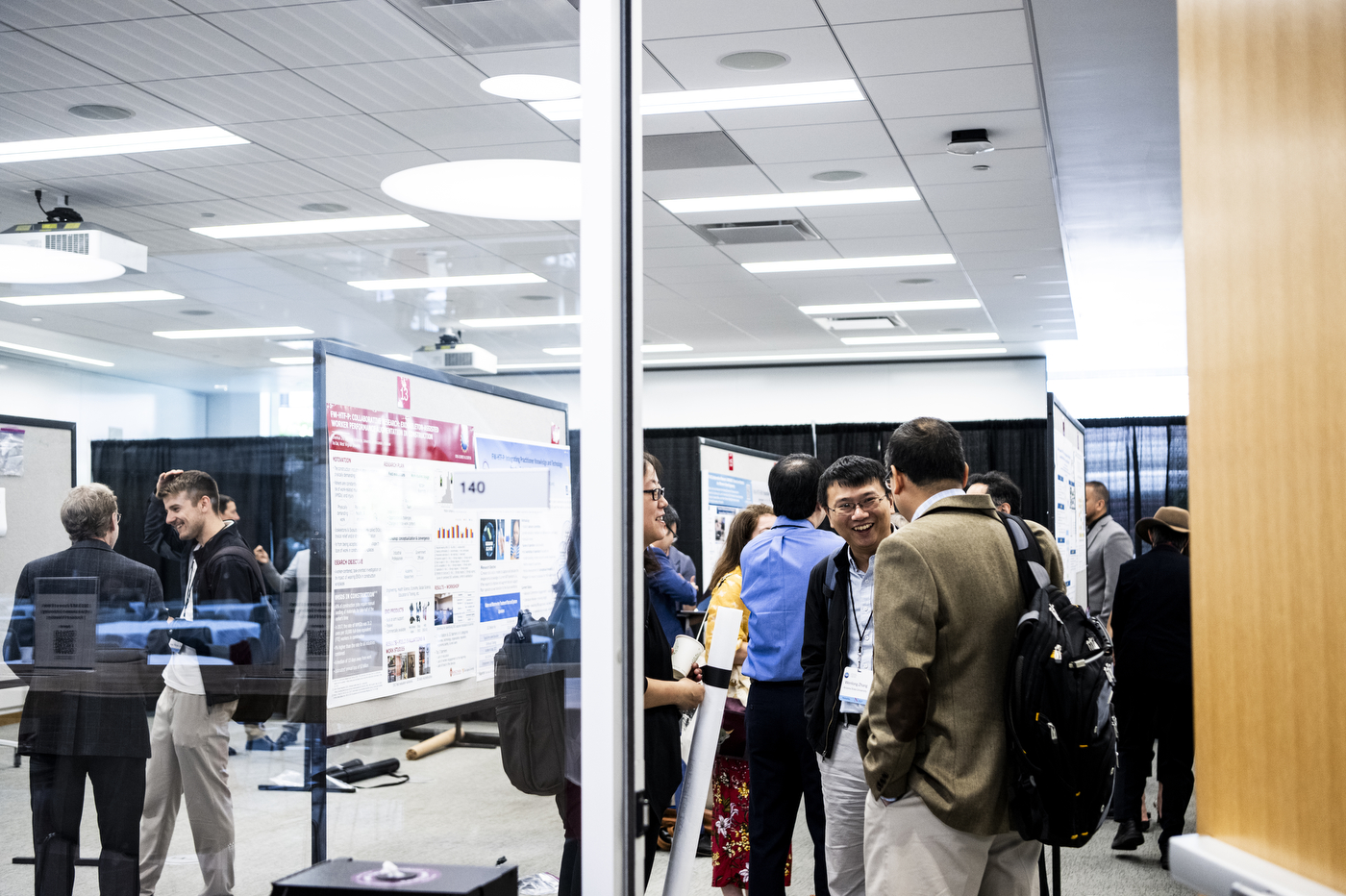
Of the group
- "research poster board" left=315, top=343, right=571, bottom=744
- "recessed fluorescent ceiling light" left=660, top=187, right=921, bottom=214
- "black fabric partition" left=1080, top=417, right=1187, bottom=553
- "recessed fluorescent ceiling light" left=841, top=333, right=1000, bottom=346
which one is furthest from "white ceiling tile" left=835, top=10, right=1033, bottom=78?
"black fabric partition" left=1080, top=417, right=1187, bottom=553

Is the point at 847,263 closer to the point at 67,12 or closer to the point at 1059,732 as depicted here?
the point at 1059,732

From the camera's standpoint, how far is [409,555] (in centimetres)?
192

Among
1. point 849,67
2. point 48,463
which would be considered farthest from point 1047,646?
point 849,67

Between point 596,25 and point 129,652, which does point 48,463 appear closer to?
point 129,652

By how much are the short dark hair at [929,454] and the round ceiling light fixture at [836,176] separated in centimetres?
346

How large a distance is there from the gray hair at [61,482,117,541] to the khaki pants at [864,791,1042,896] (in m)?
1.63

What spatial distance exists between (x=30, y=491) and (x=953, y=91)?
3.90 m

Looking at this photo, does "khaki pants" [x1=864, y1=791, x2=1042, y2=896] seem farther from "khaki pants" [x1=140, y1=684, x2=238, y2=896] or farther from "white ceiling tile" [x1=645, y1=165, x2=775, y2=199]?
"white ceiling tile" [x1=645, y1=165, x2=775, y2=199]

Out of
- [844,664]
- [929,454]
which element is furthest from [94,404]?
[844,664]

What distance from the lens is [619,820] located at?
130 centimetres

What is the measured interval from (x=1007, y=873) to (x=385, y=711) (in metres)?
1.38

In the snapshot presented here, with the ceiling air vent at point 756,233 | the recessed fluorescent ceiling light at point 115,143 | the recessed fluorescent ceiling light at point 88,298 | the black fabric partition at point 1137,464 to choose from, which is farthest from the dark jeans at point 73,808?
the black fabric partition at point 1137,464

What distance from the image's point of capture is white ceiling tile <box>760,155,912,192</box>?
5539 millimetres

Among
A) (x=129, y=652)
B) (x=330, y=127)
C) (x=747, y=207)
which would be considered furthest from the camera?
(x=747, y=207)
